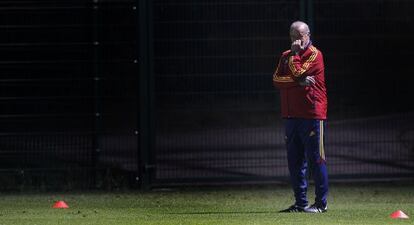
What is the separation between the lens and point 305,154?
9.54m

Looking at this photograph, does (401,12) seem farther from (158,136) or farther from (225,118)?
(158,136)

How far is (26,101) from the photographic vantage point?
1262cm

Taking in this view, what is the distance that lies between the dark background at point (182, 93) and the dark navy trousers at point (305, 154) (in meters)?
3.03

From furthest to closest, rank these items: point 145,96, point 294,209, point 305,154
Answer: point 145,96, point 294,209, point 305,154

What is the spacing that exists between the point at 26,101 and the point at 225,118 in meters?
2.37

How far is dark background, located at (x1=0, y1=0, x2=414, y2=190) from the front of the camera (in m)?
12.6

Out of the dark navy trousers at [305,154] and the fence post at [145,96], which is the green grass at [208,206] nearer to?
the dark navy trousers at [305,154]

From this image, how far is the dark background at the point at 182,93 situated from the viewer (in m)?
12.6

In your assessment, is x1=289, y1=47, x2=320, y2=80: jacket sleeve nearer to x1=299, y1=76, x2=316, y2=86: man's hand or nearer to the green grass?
x1=299, y1=76, x2=316, y2=86: man's hand

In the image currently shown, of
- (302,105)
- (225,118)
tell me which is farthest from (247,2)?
(302,105)

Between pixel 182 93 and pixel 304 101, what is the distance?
3465 millimetres

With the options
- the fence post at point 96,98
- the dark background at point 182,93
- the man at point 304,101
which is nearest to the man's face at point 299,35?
the man at point 304,101

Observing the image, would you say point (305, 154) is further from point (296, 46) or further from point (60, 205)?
point (60, 205)

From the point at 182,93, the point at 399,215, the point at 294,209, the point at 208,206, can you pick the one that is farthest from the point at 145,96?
the point at 399,215
